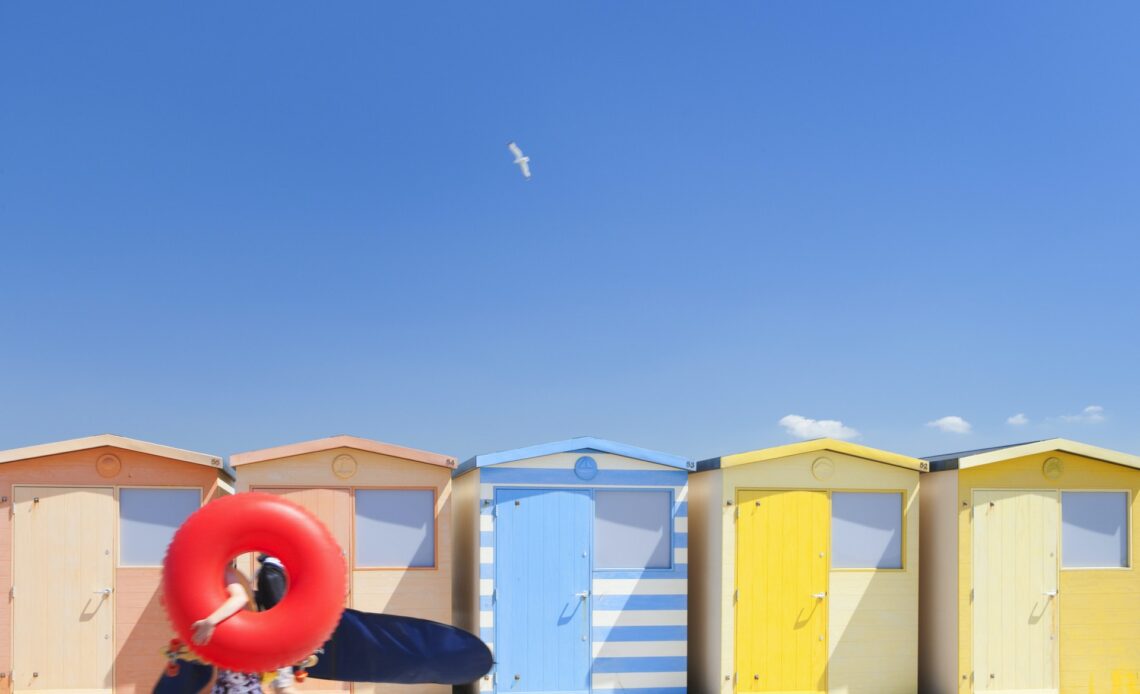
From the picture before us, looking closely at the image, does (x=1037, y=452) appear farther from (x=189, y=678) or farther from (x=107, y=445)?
(x=107, y=445)

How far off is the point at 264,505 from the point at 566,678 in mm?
3458

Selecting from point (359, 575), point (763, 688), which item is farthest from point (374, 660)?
point (763, 688)

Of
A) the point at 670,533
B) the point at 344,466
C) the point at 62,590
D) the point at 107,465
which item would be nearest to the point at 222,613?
the point at 344,466

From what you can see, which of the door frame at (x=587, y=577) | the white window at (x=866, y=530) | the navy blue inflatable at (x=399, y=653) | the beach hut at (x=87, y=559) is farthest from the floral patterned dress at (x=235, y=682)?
the white window at (x=866, y=530)

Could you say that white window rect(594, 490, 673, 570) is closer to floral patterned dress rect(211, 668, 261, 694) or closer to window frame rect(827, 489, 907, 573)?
window frame rect(827, 489, 907, 573)

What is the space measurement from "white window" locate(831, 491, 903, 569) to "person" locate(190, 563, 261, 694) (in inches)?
184

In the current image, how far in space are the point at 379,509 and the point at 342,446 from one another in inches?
23.0

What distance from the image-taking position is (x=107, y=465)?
6859 millimetres

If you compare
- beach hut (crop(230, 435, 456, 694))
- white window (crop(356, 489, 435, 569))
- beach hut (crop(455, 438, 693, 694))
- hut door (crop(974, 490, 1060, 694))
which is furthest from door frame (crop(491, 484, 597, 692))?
hut door (crop(974, 490, 1060, 694))

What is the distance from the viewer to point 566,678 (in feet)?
22.5

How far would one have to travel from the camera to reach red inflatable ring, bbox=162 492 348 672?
159 inches

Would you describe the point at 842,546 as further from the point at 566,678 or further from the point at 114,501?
the point at 114,501

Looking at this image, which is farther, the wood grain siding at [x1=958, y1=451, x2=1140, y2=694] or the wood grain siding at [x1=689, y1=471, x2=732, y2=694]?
the wood grain siding at [x1=958, y1=451, x2=1140, y2=694]

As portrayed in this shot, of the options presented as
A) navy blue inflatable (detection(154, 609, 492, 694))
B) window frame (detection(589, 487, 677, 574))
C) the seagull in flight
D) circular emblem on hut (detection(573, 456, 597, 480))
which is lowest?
navy blue inflatable (detection(154, 609, 492, 694))
